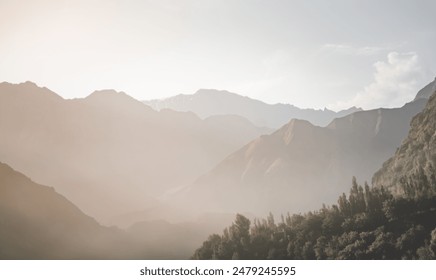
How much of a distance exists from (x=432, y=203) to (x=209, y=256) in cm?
3146

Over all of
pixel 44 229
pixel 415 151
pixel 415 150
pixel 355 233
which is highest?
pixel 415 150

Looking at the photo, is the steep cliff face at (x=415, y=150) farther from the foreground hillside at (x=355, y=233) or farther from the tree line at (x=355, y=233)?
the foreground hillside at (x=355, y=233)

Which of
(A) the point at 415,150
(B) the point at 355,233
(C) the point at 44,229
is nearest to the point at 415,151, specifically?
(A) the point at 415,150

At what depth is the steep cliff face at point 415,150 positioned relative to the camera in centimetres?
8588

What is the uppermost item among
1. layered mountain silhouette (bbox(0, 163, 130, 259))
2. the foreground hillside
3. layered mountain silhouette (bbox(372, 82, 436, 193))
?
layered mountain silhouette (bbox(372, 82, 436, 193))

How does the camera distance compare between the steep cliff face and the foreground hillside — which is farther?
the steep cliff face

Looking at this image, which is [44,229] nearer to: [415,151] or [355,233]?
[355,233]

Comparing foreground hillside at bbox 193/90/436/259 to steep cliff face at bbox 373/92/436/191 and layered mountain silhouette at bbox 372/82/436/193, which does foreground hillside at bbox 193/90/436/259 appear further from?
steep cliff face at bbox 373/92/436/191

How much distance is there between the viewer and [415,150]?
96.3m

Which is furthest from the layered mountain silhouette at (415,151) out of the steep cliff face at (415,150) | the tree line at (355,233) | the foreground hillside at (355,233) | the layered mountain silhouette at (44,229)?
the layered mountain silhouette at (44,229)

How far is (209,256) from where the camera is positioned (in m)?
58.3

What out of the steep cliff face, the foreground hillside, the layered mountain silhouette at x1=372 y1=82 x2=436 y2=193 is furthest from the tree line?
the steep cliff face

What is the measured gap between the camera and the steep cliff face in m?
85.9

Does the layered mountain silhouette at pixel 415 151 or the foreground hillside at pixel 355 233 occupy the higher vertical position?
the layered mountain silhouette at pixel 415 151
